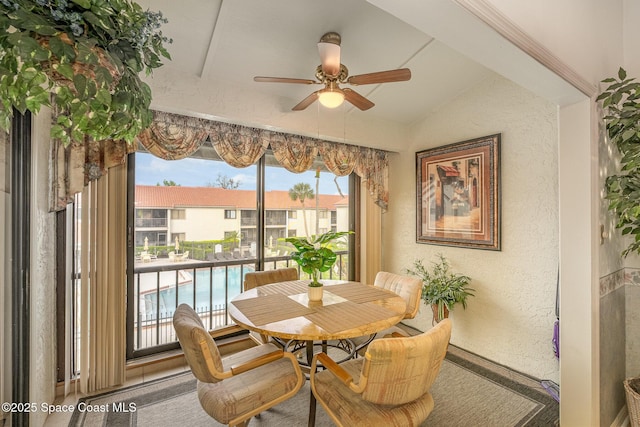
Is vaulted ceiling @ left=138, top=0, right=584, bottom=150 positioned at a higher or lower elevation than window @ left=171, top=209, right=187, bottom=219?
higher

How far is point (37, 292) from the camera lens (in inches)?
68.7

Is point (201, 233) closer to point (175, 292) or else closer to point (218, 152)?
point (175, 292)

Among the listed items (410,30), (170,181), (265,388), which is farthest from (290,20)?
(265,388)

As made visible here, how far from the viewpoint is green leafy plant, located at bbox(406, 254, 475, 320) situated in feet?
9.54

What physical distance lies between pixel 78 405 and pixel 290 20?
321 centimetres

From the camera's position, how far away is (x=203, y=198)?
2.99m

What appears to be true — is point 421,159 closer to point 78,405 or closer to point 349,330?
point 349,330

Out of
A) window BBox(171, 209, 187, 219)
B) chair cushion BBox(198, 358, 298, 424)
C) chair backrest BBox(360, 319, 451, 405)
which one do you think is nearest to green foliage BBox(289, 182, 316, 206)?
window BBox(171, 209, 187, 219)

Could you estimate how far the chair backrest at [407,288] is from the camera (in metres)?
2.26

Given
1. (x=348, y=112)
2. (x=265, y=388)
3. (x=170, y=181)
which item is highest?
(x=348, y=112)

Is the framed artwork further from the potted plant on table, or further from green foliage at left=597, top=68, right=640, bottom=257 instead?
the potted plant on table

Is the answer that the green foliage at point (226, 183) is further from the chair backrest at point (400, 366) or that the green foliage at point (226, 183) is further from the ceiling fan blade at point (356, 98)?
the chair backrest at point (400, 366)

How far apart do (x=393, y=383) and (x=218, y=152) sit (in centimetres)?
237

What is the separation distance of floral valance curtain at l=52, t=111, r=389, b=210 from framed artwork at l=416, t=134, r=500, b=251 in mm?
614
